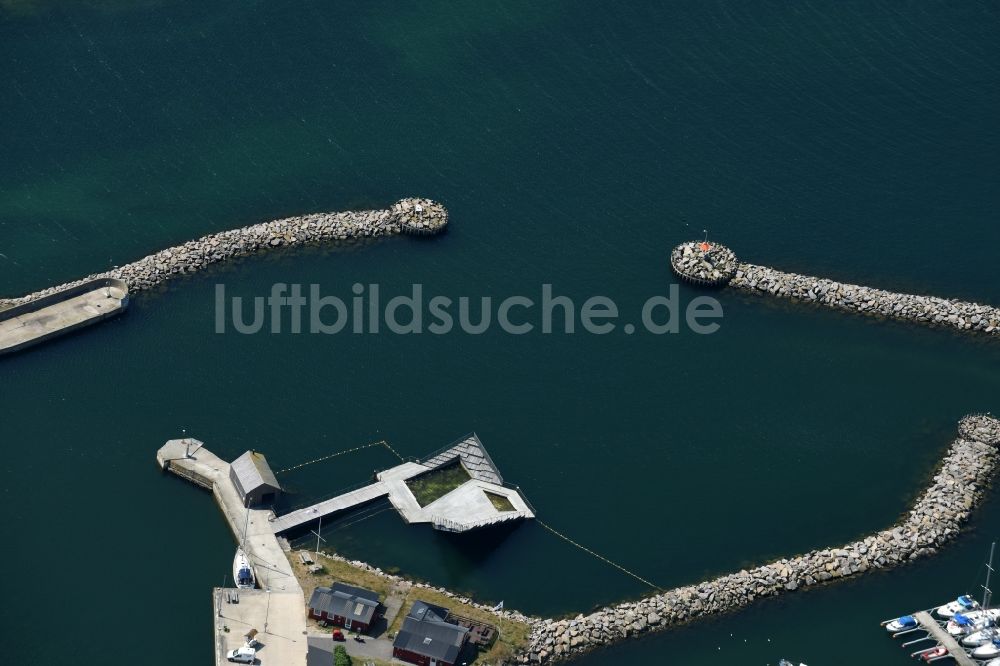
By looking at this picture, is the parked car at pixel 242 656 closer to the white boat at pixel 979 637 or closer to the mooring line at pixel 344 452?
the mooring line at pixel 344 452

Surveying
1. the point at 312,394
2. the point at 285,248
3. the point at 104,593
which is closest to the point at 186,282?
the point at 285,248

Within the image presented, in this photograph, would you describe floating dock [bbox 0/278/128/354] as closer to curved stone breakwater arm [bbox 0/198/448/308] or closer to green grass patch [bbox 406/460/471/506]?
curved stone breakwater arm [bbox 0/198/448/308]

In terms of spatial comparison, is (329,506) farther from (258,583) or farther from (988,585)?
(988,585)

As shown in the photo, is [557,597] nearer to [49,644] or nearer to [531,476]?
[531,476]

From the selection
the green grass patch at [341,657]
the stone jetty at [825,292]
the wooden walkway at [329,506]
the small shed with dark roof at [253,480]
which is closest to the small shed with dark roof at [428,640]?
the green grass patch at [341,657]

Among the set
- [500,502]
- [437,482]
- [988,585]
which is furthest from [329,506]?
[988,585]

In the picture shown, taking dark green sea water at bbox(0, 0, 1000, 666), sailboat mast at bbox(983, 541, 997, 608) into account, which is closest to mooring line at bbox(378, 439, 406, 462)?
dark green sea water at bbox(0, 0, 1000, 666)
